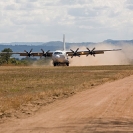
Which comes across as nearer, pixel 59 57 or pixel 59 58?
pixel 59 57

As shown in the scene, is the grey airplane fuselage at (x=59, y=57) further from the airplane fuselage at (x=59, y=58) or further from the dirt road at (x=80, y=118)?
the dirt road at (x=80, y=118)

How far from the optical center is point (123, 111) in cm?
1983

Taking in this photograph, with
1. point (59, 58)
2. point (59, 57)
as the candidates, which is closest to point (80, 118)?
point (59, 57)

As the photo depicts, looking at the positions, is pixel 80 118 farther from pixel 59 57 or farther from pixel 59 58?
pixel 59 58

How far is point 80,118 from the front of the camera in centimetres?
1755

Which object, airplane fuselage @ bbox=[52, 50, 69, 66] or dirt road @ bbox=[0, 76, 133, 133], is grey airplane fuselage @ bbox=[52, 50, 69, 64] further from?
dirt road @ bbox=[0, 76, 133, 133]

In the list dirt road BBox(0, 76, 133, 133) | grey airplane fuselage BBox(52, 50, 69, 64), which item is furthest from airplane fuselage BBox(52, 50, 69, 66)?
dirt road BBox(0, 76, 133, 133)

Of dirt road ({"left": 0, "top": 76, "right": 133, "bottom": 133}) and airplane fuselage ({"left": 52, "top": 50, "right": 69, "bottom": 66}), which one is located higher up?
airplane fuselage ({"left": 52, "top": 50, "right": 69, "bottom": 66})

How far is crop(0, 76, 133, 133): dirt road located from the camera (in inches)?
594

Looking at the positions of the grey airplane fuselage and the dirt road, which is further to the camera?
the grey airplane fuselage

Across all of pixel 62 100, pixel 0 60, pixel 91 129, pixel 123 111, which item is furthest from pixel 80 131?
pixel 0 60

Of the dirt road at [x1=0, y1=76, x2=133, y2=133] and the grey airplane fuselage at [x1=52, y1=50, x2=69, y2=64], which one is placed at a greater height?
the grey airplane fuselage at [x1=52, y1=50, x2=69, y2=64]

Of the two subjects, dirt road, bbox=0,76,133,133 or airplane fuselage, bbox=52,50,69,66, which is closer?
dirt road, bbox=0,76,133,133

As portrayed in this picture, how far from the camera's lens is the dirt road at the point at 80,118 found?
15086 millimetres
